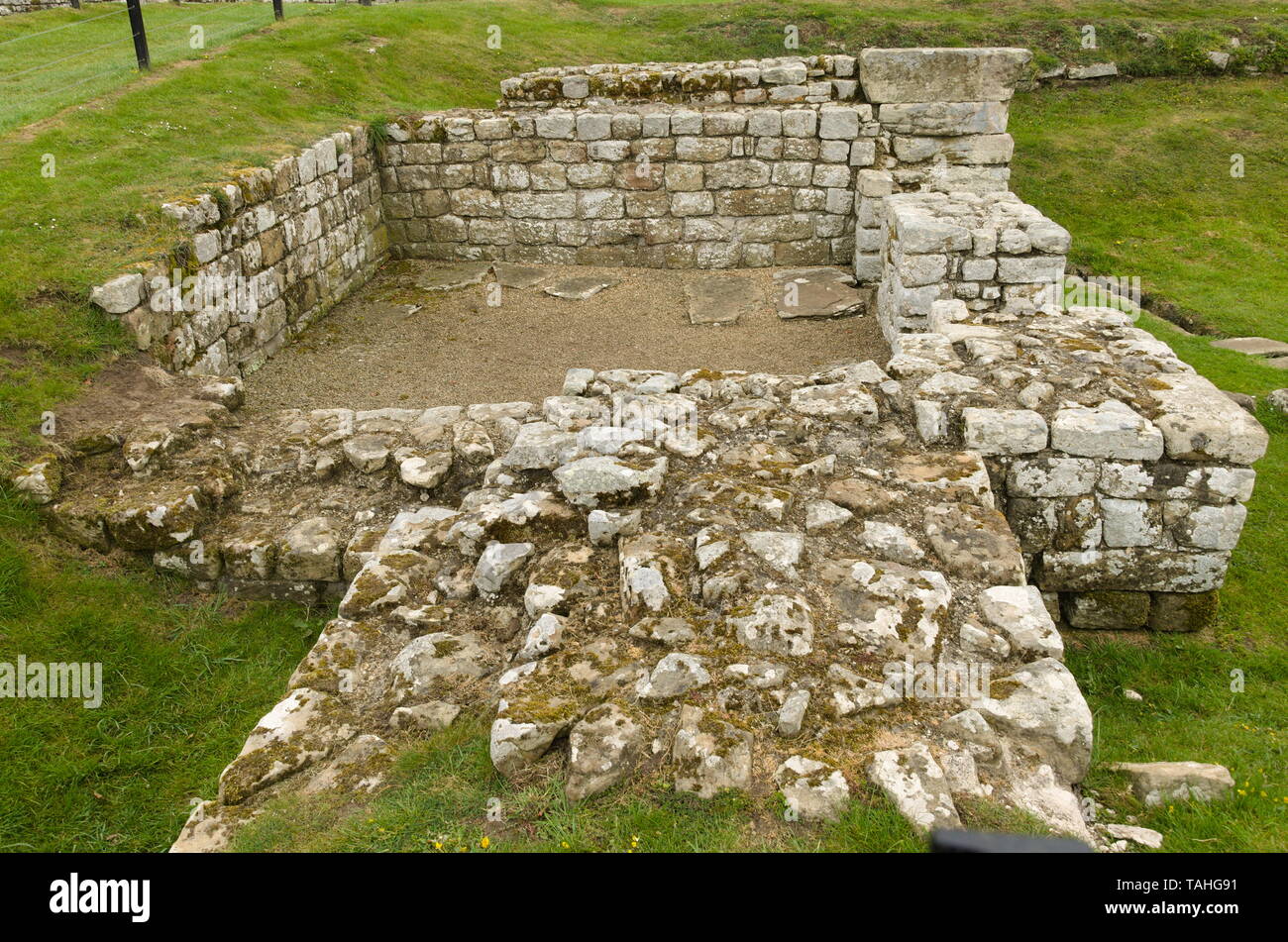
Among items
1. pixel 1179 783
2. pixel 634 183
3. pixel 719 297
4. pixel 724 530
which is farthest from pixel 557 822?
pixel 634 183

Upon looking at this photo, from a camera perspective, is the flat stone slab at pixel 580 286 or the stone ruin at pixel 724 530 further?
the flat stone slab at pixel 580 286

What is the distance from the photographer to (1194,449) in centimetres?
527

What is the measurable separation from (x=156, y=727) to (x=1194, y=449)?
19.4 feet

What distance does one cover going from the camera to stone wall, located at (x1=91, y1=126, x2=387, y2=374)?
7.52m

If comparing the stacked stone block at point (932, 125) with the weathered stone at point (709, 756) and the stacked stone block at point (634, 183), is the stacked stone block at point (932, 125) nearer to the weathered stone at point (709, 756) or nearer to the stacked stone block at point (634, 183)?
the stacked stone block at point (634, 183)

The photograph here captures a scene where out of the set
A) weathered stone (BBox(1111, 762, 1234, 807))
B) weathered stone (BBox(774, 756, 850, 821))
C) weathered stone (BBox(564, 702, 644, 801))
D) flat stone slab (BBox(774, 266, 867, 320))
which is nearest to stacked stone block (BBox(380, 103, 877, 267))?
flat stone slab (BBox(774, 266, 867, 320))

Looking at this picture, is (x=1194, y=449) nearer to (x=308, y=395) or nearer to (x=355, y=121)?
(x=308, y=395)

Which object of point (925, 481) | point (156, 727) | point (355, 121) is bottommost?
point (156, 727)

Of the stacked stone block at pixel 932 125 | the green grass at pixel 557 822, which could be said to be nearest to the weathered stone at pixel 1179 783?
the green grass at pixel 557 822

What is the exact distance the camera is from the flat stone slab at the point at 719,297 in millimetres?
10422

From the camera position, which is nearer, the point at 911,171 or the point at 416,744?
the point at 416,744

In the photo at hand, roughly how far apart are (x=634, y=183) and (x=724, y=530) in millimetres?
7974

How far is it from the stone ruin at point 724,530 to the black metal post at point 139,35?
3.19m

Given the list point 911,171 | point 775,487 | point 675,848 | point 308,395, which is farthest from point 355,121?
point 675,848
